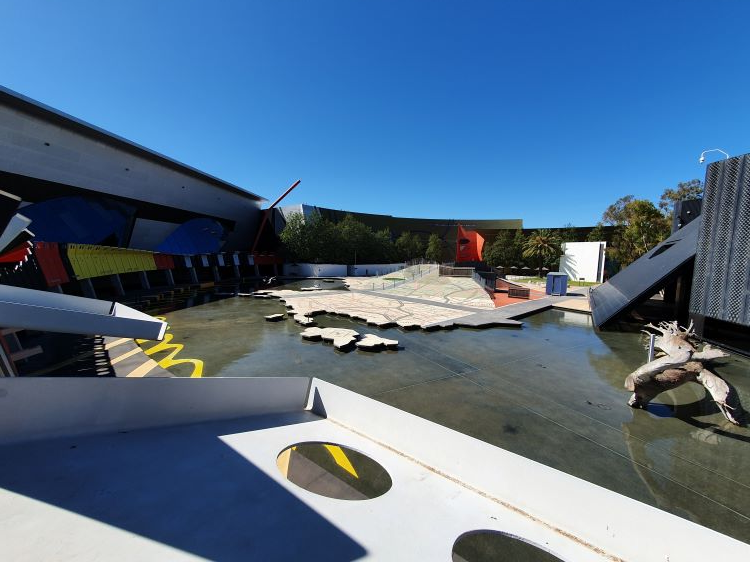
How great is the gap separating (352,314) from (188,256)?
27.4 m

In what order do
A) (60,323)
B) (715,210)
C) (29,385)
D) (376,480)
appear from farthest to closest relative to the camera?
1. (715,210)
2. (376,480)
3. (60,323)
4. (29,385)

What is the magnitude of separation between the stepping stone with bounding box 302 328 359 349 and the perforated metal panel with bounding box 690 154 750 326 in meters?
14.6

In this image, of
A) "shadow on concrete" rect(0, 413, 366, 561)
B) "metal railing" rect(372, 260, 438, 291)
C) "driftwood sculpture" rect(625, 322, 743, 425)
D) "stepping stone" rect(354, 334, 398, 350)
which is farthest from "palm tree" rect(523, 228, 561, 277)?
"shadow on concrete" rect(0, 413, 366, 561)

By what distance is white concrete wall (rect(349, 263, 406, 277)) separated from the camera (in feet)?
167

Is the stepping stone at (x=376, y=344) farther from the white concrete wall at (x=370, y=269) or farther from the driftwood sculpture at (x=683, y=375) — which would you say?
the white concrete wall at (x=370, y=269)

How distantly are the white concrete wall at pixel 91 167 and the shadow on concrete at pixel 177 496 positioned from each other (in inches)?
1268

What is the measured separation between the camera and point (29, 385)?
3434 millimetres

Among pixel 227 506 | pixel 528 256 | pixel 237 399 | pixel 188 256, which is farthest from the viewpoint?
pixel 528 256

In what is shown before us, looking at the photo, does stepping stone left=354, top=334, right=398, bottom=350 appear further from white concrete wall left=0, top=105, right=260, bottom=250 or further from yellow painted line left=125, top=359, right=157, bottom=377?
white concrete wall left=0, top=105, right=260, bottom=250

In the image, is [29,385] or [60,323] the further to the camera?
[60,323]

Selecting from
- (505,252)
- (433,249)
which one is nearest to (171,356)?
(505,252)

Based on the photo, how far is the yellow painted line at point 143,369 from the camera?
1090cm

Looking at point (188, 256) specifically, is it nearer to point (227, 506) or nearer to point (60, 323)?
point (60, 323)

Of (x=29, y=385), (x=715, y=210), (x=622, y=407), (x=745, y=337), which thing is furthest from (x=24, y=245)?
(x=745, y=337)
